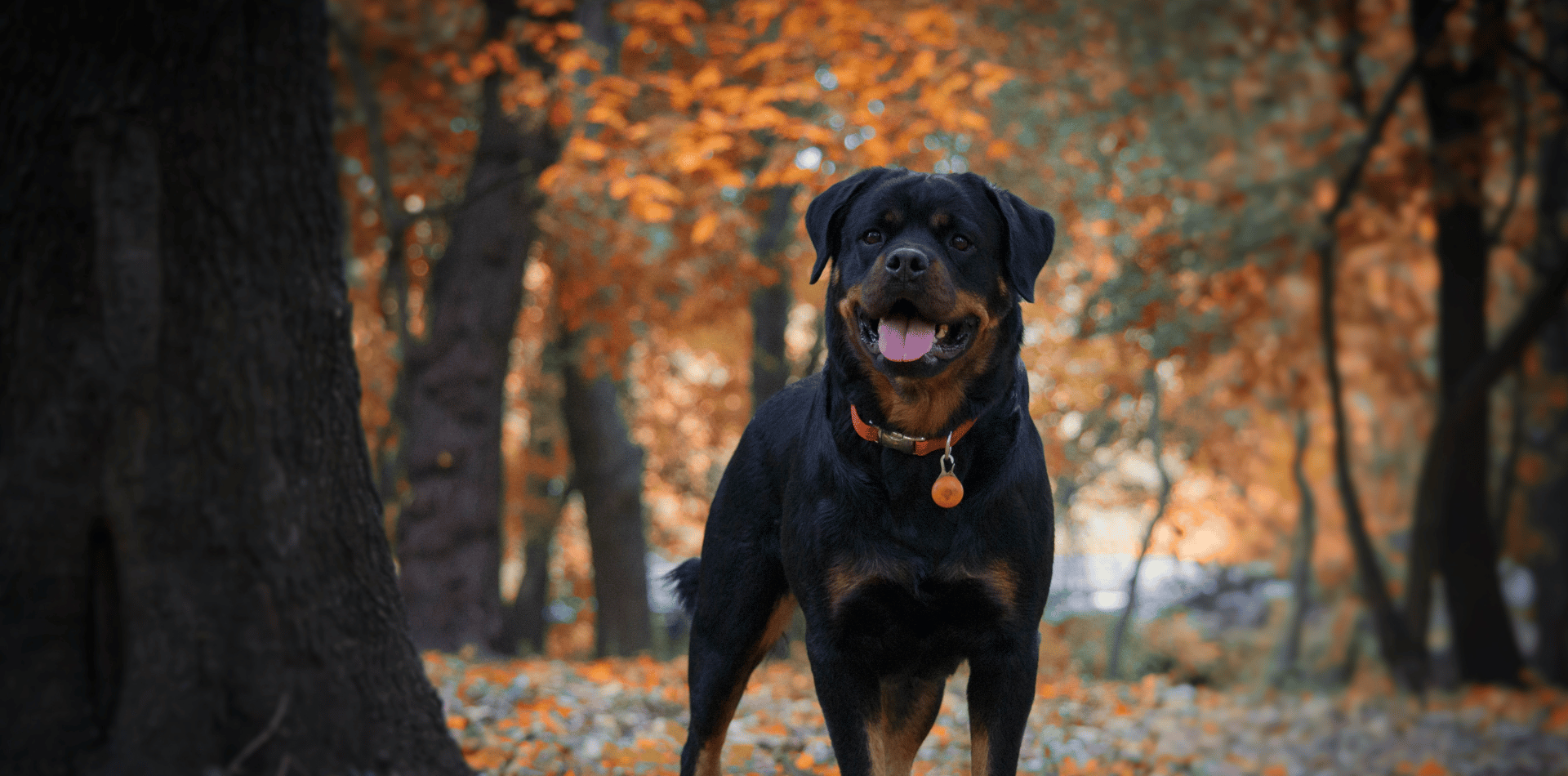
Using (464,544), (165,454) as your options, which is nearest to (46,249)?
(165,454)

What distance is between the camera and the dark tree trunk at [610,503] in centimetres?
1273

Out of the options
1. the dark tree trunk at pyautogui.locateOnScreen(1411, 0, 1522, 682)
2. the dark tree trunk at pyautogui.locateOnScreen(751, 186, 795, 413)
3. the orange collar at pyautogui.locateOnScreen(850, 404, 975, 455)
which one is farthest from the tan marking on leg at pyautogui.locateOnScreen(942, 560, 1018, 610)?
the dark tree trunk at pyautogui.locateOnScreen(1411, 0, 1522, 682)

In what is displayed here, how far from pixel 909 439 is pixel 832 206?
2.91 feet

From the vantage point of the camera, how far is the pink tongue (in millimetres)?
3297

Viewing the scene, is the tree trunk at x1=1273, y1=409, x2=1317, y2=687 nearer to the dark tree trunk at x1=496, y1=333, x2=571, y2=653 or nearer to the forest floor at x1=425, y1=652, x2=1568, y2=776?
the forest floor at x1=425, y1=652, x2=1568, y2=776

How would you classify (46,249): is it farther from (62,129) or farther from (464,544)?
(464,544)

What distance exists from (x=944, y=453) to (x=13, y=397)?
106 inches

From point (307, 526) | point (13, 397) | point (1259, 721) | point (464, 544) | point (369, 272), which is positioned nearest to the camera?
point (13, 397)

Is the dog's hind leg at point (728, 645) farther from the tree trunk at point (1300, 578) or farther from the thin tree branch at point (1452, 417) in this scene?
the tree trunk at point (1300, 578)

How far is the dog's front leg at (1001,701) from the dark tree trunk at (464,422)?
661 centimetres

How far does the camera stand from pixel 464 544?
9.17m

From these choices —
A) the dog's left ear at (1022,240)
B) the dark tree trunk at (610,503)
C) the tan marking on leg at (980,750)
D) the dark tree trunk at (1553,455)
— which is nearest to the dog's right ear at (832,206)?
the dog's left ear at (1022,240)

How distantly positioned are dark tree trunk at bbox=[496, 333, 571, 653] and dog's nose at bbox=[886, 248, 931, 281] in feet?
41.2

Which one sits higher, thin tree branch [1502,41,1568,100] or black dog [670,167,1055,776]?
thin tree branch [1502,41,1568,100]
